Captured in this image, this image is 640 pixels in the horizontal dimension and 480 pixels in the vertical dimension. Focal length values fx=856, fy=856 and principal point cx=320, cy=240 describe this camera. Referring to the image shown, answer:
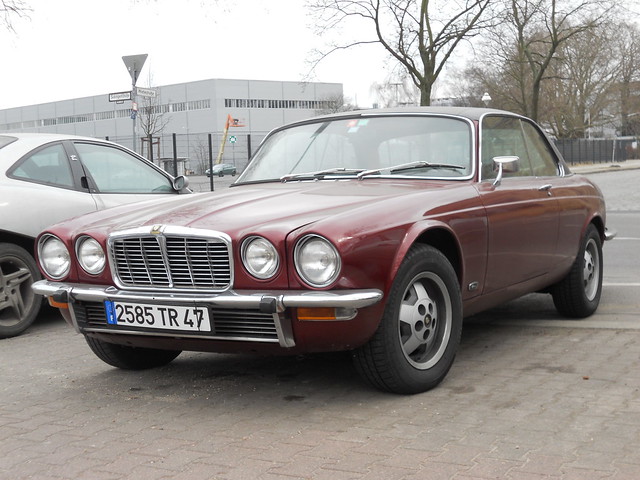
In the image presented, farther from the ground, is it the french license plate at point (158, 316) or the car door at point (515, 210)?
the car door at point (515, 210)

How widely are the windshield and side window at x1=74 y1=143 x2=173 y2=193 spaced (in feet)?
7.28

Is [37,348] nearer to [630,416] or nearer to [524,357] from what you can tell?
[524,357]

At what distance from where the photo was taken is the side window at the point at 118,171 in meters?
7.37

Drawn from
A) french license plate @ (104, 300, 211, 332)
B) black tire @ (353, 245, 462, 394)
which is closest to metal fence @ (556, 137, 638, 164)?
black tire @ (353, 245, 462, 394)

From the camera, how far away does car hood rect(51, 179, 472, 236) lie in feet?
13.3

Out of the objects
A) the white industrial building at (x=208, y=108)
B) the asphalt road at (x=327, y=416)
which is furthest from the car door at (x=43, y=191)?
the white industrial building at (x=208, y=108)

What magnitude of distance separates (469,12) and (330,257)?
25059 millimetres

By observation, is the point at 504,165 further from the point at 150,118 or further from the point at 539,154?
the point at 150,118

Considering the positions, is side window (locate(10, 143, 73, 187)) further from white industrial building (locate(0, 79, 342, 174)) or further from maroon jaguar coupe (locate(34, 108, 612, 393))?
white industrial building (locate(0, 79, 342, 174))

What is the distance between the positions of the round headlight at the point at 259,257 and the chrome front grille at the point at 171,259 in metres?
0.09

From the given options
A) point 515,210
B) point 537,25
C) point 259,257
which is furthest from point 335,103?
point 259,257

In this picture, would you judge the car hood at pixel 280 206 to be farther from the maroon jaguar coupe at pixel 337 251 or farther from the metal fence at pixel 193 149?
the metal fence at pixel 193 149

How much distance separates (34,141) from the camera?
281 inches

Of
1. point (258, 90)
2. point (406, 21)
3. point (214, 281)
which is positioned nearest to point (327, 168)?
point (214, 281)
